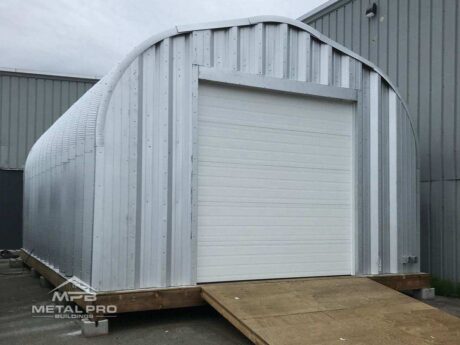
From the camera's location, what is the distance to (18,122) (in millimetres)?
16438

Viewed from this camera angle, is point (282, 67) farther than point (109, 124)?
Yes

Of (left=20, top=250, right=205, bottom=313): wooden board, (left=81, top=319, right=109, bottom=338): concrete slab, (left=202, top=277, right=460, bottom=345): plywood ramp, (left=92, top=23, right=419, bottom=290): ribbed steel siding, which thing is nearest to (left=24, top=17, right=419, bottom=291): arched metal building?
(left=92, top=23, right=419, bottom=290): ribbed steel siding

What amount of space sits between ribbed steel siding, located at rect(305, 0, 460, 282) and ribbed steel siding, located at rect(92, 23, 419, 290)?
12.1 feet

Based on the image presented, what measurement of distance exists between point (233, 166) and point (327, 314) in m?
2.56

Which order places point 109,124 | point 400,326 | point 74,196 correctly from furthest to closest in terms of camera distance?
1. point 74,196
2. point 109,124
3. point 400,326

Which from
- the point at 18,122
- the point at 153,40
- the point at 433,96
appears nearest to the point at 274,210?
the point at 153,40

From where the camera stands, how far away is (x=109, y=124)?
20.6ft

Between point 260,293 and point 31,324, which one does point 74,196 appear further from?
point 260,293

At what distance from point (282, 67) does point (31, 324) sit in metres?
5.10

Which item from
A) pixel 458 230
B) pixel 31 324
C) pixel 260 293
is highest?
pixel 458 230

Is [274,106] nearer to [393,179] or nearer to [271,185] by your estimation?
[271,185]

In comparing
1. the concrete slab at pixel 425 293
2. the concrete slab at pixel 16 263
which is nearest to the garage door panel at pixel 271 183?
the concrete slab at pixel 425 293

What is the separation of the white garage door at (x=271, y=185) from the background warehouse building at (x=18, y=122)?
11.1 m

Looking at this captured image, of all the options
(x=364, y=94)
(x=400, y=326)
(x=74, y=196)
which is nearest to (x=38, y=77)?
(x=74, y=196)
